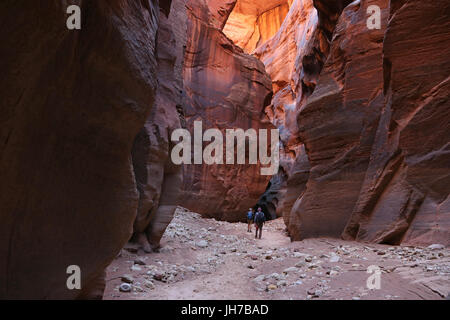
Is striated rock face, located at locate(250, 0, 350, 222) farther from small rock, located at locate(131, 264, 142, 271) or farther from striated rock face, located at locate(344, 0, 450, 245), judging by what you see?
small rock, located at locate(131, 264, 142, 271)

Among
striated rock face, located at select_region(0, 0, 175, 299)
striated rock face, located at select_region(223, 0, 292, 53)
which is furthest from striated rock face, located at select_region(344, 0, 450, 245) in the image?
striated rock face, located at select_region(223, 0, 292, 53)

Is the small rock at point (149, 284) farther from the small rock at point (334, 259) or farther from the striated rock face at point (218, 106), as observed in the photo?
the striated rock face at point (218, 106)

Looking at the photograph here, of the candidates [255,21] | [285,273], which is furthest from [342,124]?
[255,21]

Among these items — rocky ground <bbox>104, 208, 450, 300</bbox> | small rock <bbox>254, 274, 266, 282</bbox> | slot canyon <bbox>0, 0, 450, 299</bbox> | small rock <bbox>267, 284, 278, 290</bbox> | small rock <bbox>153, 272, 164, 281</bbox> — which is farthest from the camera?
small rock <bbox>153, 272, 164, 281</bbox>

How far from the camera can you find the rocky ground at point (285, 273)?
4.47 meters

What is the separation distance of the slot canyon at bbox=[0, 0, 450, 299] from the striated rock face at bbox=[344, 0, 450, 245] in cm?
3

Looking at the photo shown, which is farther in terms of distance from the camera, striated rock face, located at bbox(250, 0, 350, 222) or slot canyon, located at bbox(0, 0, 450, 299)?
striated rock face, located at bbox(250, 0, 350, 222)

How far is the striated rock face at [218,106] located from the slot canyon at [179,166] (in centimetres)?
26

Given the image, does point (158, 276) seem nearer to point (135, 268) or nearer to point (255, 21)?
point (135, 268)

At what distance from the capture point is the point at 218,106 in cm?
2003

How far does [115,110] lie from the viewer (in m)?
3.63

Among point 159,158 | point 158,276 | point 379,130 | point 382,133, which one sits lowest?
point 158,276

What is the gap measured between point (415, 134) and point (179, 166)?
22.4 feet

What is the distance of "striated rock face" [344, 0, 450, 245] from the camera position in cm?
732
